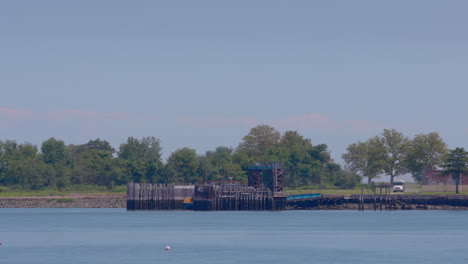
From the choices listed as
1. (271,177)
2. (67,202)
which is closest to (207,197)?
(271,177)

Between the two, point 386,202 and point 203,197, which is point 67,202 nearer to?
point 203,197

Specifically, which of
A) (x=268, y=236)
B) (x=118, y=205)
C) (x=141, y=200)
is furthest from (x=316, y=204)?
(x=268, y=236)

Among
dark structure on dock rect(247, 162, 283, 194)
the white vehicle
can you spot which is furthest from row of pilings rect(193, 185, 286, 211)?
the white vehicle

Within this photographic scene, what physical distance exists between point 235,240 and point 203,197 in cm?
6536

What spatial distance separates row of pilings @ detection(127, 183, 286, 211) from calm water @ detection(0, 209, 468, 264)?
70.0ft

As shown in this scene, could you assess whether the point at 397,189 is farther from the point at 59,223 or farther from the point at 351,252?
the point at 351,252

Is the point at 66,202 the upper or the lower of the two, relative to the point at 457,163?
lower

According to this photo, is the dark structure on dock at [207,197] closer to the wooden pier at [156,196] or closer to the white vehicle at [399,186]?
the wooden pier at [156,196]

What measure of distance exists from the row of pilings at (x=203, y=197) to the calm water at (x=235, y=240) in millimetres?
21342

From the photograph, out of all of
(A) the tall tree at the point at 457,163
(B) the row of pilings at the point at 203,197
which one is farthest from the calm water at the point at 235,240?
(A) the tall tree at the point at 457,163

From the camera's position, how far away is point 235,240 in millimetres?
95625

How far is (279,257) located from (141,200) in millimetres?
87920

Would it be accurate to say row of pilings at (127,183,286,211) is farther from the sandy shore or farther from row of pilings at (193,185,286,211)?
the sandy shore

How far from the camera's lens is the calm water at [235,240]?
254ft
